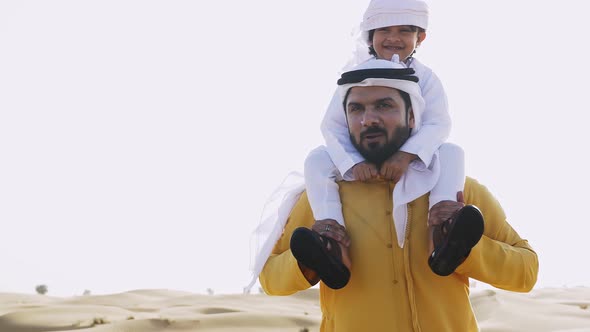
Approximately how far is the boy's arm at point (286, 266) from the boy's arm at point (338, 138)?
1.01ft

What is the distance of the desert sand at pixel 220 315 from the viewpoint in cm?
942

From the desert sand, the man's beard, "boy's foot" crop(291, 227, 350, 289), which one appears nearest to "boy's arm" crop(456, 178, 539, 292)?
the man's beard

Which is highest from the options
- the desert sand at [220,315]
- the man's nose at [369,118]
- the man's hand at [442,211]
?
the man's nose at [369,118]

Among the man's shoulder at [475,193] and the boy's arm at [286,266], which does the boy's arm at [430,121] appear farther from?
the boy's arm at [286,266]

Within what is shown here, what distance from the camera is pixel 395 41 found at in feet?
15.9

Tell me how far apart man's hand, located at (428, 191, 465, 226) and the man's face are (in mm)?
353

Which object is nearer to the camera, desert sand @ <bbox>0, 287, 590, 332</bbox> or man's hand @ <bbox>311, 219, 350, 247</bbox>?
man's hand @ <bbox>311, 219, 350, 247</bbox>

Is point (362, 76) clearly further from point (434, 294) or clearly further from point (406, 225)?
point (434, 294)

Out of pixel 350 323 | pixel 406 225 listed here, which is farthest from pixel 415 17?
pixel 350 323

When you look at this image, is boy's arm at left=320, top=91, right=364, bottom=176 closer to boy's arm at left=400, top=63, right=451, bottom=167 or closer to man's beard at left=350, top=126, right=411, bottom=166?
man's beard at left=350, top=126, right=411, bottom=166

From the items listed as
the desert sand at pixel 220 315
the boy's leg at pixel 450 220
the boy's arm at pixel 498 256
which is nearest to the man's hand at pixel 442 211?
the boy's leg at pixel 450 220

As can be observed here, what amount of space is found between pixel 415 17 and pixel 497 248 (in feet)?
5.85

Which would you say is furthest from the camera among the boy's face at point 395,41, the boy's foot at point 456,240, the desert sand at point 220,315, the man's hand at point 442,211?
the desert sand at point 220,315

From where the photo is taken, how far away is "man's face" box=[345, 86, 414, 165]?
376 centimetres
